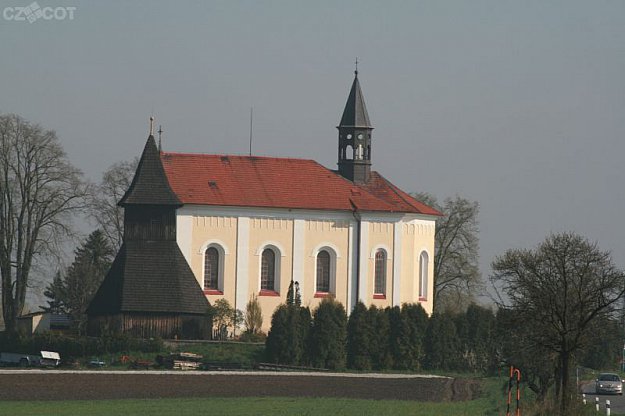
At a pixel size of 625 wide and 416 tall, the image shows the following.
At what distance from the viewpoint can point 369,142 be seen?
8112cm

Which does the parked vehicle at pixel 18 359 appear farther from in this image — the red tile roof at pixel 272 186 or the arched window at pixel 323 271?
the arched window at pixel 323 271

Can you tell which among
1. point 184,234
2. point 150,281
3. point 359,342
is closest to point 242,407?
point 359,342

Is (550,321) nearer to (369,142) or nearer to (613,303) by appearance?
(613,303)

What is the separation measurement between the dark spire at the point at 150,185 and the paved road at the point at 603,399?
809 inches

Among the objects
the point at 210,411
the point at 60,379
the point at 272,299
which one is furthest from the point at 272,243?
the point at 210,411

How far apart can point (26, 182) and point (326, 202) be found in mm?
14546

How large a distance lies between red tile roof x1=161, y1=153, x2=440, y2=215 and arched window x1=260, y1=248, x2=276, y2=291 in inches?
92.9

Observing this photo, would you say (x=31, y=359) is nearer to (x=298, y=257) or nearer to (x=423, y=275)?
(x=298, y=257)

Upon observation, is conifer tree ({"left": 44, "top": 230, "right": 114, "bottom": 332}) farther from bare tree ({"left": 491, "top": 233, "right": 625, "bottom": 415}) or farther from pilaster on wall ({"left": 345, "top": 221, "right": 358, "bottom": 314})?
bare tree ({"left": 491, "top": 233, "right": 625, "bottom": 415})

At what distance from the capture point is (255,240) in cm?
7506

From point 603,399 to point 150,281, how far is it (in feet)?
74.3

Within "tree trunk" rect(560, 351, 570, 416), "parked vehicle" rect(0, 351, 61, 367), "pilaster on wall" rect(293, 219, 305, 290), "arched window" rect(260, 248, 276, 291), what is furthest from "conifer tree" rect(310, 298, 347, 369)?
"tree trunk" rect(560, 351, 570, 416)

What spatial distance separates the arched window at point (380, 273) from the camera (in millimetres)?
77188

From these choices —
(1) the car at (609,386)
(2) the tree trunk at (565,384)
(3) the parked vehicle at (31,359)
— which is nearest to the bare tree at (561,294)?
(2) the tree trunk at (565,384)
